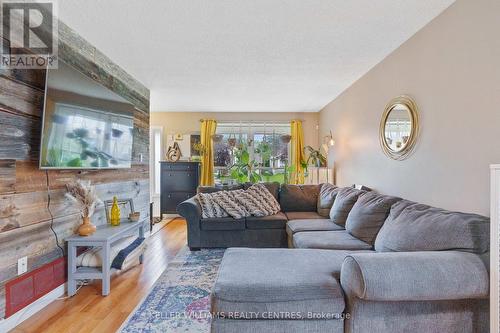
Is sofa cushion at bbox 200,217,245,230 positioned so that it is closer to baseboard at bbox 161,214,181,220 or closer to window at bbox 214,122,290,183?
baseboard at bbox 161,214,181,220

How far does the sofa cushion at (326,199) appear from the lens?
3.66 m

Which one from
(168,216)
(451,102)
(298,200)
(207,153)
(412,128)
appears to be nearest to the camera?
(451,102)

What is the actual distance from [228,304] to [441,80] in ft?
7.60

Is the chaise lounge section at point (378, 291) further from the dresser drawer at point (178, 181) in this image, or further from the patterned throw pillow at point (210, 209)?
the dresser drawer at point (178, 181)

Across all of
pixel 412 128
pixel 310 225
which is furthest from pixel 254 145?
pixel 412 128

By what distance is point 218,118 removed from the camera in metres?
6.40

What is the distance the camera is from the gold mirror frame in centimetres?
259

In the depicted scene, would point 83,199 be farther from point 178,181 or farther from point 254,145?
point 254,145

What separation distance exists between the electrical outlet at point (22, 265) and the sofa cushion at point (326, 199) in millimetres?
3127

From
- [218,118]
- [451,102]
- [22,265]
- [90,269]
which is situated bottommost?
[90,269]

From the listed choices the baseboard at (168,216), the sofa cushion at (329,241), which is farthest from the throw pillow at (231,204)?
the baseboard at (168,216)

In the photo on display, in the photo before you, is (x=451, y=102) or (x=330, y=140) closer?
(x=451, y=102)

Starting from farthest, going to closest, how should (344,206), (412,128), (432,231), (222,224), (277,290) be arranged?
(222,224), (344,206), (412,128), (432,231), (277,290)

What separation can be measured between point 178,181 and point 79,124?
3.42 m
